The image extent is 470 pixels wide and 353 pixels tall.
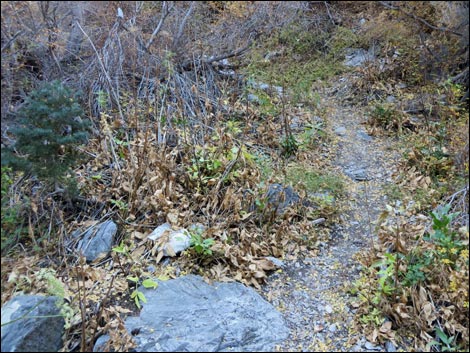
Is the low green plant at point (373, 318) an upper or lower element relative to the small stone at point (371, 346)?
upper

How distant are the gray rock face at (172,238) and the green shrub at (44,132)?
887 millimetres

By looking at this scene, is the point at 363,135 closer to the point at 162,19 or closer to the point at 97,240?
the point at 162,19

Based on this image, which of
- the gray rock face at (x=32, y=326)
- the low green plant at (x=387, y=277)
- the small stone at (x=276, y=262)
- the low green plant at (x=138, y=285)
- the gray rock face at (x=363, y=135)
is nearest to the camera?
the gray rock face at (x=32, y=326)

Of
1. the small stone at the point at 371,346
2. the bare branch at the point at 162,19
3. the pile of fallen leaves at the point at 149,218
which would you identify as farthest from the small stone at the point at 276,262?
the bare branch at the point at 162,19

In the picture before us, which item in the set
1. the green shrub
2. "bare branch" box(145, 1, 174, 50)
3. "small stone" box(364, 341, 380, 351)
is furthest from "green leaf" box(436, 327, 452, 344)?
"bare branch" box(145, 1, 174, 50)

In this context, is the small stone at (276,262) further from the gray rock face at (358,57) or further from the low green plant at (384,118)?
the gray rock face at (358,57)

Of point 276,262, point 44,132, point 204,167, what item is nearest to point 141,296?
point 276,262

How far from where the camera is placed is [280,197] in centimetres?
396

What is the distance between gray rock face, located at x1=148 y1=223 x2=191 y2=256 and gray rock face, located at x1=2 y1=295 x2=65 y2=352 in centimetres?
96

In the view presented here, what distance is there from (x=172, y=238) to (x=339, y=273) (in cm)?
145

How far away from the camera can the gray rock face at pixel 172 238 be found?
3287mm

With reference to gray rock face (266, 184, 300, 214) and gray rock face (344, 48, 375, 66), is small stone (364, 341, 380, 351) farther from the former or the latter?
gray rock face (344, 48, 375, 66)

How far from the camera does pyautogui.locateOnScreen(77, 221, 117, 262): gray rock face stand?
320 cm

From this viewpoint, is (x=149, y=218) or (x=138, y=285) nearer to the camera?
(x=138, y=285)
